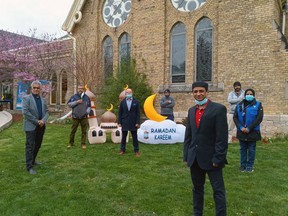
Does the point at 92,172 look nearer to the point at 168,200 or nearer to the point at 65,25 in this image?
the point at 168,200

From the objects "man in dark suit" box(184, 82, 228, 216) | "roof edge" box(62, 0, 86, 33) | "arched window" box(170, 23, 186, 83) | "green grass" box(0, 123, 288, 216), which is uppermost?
"roof edge" box(62, 0, 86, 33)

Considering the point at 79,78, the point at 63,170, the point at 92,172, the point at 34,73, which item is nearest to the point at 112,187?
the point at 92,172

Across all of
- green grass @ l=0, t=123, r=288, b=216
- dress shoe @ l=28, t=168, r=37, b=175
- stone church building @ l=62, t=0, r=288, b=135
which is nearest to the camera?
green grass @ l=0, t=123, r=288, b=216

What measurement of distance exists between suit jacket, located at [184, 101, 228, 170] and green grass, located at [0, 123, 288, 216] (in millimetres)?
1081

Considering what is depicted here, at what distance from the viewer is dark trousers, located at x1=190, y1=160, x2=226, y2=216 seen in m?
3.59

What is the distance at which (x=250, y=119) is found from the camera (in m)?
6.29

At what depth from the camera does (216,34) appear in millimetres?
12797

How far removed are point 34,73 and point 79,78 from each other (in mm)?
6203

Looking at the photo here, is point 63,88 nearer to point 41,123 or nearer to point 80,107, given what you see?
point 80,107

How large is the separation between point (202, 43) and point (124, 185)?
9.58 metres

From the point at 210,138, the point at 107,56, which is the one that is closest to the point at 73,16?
the point at 107,56

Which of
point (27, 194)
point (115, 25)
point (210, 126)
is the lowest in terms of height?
point (27, 194)

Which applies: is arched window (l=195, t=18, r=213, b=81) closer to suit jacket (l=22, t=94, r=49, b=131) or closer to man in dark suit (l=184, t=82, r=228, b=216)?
suit jacket (l=22, t=94, r=49, b=131)

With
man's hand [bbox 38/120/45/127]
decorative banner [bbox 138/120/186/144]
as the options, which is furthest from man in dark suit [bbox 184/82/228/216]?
decorative banner [bbox 138/120/186/144]
